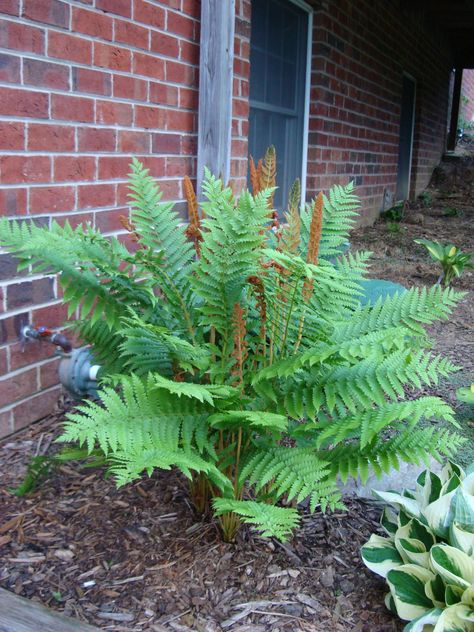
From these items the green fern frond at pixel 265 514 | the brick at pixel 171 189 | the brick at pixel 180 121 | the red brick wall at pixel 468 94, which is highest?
the red brick wall at pixel 468 94

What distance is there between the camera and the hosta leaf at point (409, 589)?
5.52 ft

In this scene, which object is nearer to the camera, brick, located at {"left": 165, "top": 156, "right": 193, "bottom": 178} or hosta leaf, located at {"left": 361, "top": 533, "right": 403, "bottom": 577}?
hosta leaf, located at {"left": 361, "top": 533, "right": 403, "bottom": 577}

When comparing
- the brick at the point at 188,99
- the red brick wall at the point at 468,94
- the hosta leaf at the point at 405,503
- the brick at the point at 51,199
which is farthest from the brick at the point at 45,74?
the red brick wall at the point at 468,94

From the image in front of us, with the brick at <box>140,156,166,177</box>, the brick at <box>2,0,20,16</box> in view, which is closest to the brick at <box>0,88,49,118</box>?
the brick at <box>2,0,20,16</box>

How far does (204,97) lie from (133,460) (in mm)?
2754

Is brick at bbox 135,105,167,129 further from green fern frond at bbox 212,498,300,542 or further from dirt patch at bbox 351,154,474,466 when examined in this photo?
green fern frond at bbox 212,498,300,542

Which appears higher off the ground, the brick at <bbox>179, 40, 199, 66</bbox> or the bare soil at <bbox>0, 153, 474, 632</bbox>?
the brick at <bbox>179, 40, 199, 66</bbox>

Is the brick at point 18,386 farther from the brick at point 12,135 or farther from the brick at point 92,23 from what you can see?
the brick at point 92,23

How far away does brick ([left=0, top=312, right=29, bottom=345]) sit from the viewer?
8.68 ft

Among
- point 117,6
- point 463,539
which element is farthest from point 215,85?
point 463,539

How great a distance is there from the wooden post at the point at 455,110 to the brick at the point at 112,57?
46.8 feet

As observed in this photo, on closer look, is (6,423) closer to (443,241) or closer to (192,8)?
(192,8)

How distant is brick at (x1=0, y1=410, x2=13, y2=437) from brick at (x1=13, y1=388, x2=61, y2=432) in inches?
0.9

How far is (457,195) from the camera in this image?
12406 mm
